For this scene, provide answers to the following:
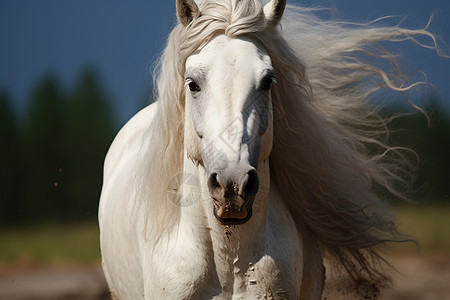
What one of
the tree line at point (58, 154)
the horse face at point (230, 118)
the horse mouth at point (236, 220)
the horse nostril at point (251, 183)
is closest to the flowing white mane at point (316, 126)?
the horse face at point (230, 118)

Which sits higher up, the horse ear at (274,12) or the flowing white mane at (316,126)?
the horse ear at (274,12)

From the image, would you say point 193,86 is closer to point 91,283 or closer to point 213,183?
point 213,183

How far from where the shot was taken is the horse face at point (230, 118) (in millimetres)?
2162

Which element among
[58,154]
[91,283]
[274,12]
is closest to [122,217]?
[274,12]

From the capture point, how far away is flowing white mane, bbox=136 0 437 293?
2.59 metres

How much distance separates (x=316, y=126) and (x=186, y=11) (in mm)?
940

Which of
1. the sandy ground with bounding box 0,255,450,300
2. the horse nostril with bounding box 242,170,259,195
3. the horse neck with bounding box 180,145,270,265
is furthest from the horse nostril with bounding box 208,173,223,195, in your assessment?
the sandy ground with bounding box 0,255,450,300

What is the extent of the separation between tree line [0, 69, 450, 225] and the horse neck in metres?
9.40

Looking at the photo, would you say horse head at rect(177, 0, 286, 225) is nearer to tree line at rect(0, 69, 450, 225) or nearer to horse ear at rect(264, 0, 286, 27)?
horse ear at rect(264, 0, 286, 27)

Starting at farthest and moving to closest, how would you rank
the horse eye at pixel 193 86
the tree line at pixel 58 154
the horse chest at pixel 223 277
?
the tree line at pixel 58 154 < the horse chest at pixel 223 277 < the horse eye at pixel 193 86

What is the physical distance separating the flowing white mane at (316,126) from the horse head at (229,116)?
98 millimetres

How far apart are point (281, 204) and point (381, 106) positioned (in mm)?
1133

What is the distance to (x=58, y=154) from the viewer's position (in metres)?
17.7

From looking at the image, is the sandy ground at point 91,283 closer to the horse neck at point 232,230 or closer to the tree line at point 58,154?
the tree line at point 58,154
